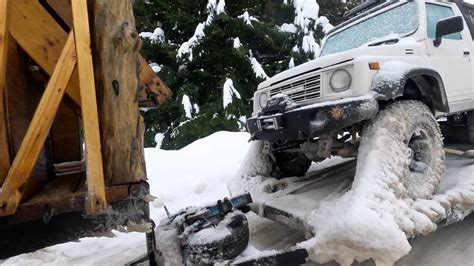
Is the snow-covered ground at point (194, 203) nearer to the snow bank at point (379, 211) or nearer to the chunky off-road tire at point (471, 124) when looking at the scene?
the snow bank at point (379, 211)

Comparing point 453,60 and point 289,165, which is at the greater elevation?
point 453,60

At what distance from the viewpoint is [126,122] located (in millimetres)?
2160

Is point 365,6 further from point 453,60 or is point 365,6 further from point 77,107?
point 77,107

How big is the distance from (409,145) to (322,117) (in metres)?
0.92

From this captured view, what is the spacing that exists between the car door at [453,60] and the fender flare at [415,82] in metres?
0.28

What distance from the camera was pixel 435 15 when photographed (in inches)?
184

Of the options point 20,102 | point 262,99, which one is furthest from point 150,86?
point 262,99

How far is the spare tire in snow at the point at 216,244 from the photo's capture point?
8.52 feet

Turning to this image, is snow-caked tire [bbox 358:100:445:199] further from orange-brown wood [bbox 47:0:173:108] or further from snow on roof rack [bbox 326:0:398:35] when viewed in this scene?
snow on roof rack [bbox 326:0:398:35]

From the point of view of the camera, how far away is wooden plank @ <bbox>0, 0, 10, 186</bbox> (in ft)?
6.35

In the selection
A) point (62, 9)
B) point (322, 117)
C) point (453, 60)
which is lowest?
point (322, 117)

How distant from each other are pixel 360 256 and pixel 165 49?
8171 mm

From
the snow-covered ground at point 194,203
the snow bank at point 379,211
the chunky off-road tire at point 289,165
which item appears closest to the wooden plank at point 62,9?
the snow-covered ground at point 194,203

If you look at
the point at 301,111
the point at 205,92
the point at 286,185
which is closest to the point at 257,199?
the point at 286,185
